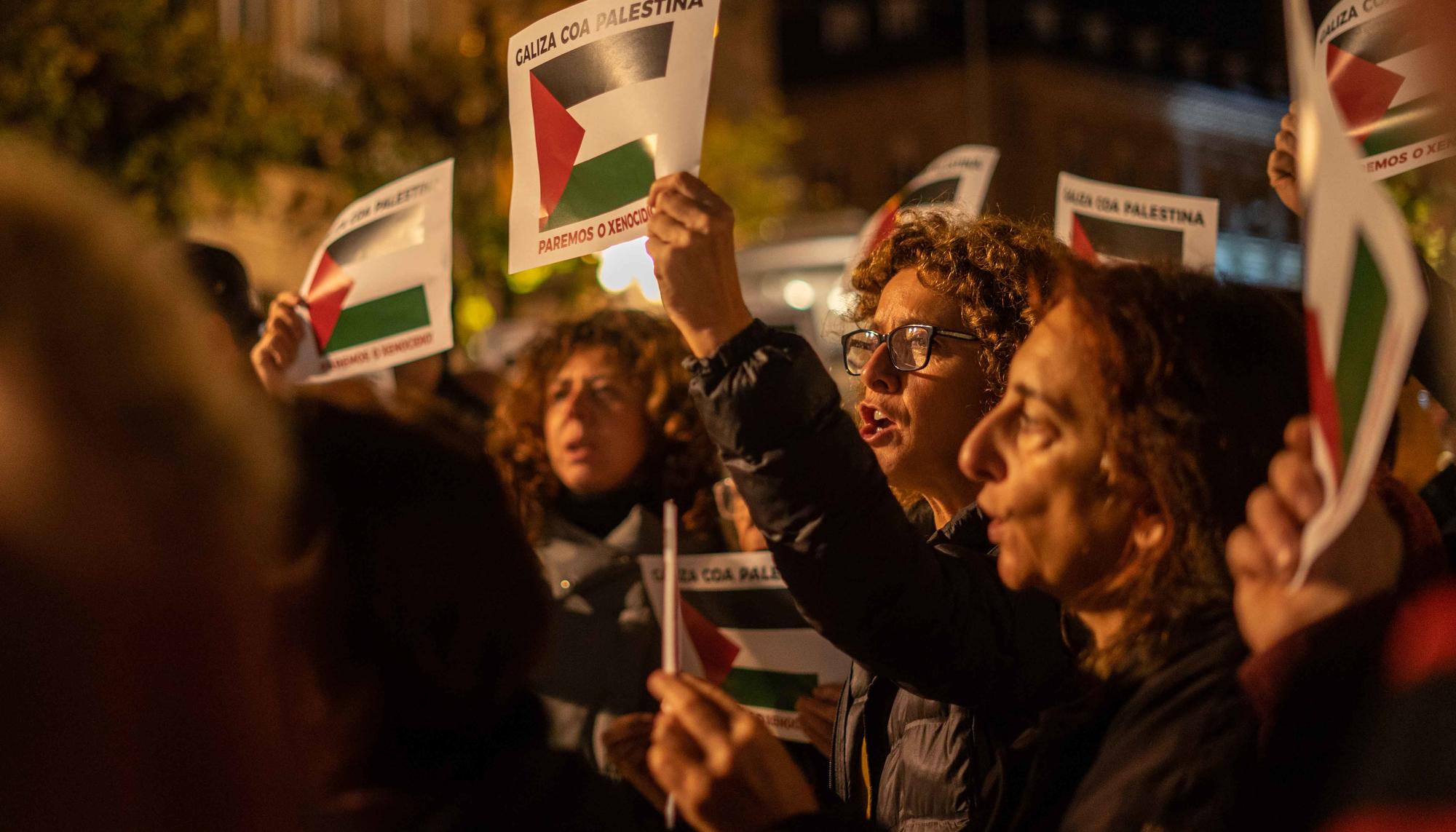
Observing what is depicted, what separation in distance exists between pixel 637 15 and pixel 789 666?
4.33 ft

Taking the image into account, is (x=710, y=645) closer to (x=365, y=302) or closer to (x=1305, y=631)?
(x=365, y=302)

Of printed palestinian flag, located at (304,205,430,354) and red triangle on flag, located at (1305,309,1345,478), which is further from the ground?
printed palestinian flag, located at (304,205,430,354)

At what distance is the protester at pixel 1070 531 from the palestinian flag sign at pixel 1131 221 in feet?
7.35

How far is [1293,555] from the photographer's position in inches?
54.1

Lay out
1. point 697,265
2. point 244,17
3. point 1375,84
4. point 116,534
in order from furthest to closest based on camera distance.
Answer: point 244,17 → point 1375,84 → point 697,265 → point 116,534

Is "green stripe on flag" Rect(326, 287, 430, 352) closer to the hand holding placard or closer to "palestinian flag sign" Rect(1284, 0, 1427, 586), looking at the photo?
the hand holding placard

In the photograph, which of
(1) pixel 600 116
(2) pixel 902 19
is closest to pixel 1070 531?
(1) pixel 600 116

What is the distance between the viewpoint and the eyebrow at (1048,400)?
1.77m

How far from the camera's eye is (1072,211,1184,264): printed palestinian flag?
404 cm

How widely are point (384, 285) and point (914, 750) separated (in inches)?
75.9

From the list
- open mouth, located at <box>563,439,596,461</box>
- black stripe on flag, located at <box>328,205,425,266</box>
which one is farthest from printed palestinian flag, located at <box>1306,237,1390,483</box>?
open mouth, located at <box>563,439,596,461</box>

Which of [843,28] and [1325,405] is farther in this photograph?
[843,28]

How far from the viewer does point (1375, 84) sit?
2.90m

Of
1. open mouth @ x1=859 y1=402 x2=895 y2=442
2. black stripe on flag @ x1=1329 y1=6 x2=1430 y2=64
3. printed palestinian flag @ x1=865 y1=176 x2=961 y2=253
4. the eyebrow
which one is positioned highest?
printed palestinian flag @ x1=865 y1=176 x2=961 y2=253
